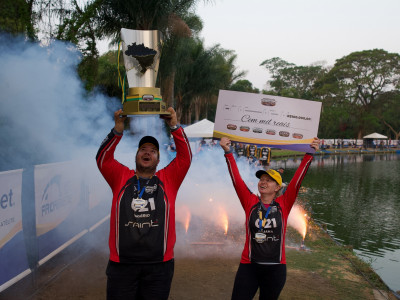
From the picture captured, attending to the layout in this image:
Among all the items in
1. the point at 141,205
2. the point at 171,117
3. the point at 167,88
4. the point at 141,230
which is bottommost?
the point at 141,230

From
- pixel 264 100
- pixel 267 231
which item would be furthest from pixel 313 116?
pixel 267 231

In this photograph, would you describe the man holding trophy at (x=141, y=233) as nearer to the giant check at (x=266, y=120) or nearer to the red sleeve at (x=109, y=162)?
the red sleeve at (x=109, y=162)

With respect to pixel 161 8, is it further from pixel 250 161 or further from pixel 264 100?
pixel 264 100

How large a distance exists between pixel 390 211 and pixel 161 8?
12328mm

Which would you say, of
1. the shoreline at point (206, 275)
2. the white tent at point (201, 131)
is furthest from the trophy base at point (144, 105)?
the white tent at point (201, 131)

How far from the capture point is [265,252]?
130 inches

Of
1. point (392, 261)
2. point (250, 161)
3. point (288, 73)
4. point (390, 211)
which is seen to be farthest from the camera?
point (288, 73)

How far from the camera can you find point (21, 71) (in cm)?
729

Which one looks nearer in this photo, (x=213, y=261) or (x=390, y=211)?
(x=213, y=261)

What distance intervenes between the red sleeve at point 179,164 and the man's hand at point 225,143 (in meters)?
0.56

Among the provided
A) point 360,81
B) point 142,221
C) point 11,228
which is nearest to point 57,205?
point 11,228

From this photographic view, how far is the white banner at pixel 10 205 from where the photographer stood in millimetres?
4262

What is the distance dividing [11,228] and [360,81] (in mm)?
61429

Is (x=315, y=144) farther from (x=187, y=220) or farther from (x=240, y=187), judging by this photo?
(x=187, y=220)
